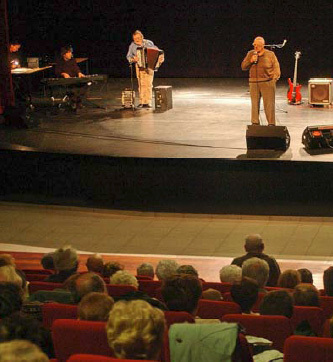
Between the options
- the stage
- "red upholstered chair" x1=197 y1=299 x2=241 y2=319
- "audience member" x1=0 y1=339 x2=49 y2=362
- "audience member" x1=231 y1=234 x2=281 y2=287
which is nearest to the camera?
"audience member" x1=0 y1=339 x2=49 y2=362

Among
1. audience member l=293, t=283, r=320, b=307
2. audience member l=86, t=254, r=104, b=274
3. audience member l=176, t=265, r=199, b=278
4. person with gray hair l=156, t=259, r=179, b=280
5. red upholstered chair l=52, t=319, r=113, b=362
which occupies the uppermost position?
red upholstered chair l=52, t=319, r=113, b=362

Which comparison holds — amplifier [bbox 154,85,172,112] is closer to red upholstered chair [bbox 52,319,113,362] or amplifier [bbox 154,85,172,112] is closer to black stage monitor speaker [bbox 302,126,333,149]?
black stage monitor speaker [bbox 302,126,333,149]

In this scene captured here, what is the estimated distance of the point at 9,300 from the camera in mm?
3662

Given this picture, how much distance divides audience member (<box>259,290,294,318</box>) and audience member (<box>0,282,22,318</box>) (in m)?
1.21

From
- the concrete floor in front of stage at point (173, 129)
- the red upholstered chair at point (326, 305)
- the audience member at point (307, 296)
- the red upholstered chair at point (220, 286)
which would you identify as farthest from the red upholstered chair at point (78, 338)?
the concrete floor in front of stage at point (173, 129)

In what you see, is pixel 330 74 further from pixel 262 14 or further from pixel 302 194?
pixel 302 194

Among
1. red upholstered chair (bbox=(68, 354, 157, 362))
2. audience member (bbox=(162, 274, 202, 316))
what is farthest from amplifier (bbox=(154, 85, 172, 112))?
red upholstered chair (bbox=(68, 354, 157, 362))

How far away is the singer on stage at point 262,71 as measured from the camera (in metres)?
10.2

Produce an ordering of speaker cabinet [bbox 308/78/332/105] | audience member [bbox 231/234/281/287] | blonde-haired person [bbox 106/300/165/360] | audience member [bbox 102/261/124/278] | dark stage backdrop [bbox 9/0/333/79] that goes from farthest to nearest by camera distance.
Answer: dark stage backdrop [bbox 9/0/333/79]
speaker cabinet [bbox 308/78/332/105]
audience member [bbox 231/234/281/287]
audience member [bbox 102/261/124/278]
blonde-haired person [bbox 106/300/165/360]

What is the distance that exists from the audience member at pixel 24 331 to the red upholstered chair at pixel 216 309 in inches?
41.2

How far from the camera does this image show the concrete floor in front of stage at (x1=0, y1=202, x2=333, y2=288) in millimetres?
7609

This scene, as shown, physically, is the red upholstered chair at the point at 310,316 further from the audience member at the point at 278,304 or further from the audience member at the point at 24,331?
the audience member at the point at 24,331

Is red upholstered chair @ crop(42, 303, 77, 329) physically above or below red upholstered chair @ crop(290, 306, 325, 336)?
above

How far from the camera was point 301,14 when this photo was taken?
57.2 ft
